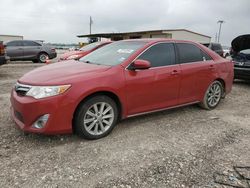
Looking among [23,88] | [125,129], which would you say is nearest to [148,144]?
[125,129]

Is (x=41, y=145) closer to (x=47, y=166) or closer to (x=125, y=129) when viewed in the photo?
(x=47, y=166)

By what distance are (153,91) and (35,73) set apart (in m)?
1.96

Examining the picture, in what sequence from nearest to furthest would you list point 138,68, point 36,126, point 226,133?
point 36,126 < point 138,68 < point 226,133

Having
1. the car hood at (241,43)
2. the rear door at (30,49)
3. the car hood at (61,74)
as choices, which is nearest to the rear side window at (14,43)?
the rear door at (30,49)

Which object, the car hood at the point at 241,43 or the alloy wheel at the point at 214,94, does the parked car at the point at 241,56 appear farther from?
the alloy wheel at the point at 214,94

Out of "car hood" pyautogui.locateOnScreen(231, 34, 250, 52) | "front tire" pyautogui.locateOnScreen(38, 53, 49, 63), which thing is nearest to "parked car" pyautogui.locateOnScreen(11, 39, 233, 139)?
"car hood" pyautogui.locateOnScreen(231, 34, 250, 52)

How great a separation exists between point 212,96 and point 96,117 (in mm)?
2953

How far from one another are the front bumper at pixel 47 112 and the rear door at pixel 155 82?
106 centimetres

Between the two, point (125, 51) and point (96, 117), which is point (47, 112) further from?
point (125, 51)

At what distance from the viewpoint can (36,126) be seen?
131 inches

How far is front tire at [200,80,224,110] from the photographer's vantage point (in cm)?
528

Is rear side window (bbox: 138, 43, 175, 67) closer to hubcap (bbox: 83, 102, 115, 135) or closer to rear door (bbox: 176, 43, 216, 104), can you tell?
rear door (bbox: 176, 43, 216, 104)

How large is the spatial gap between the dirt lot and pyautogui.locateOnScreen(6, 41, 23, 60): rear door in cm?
1083

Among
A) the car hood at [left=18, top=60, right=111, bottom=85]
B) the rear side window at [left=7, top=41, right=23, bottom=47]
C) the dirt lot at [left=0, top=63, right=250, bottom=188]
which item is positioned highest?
the rear side window at [left=7, top=41, right=23, bottom=47]
